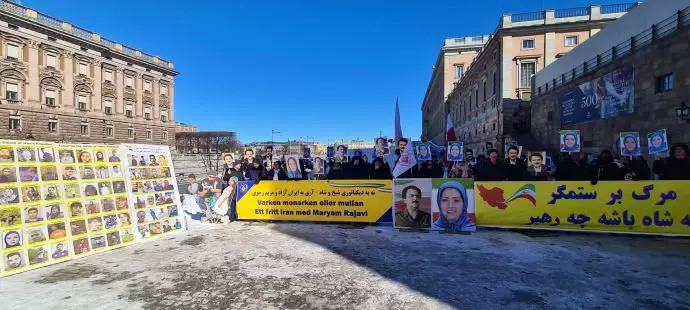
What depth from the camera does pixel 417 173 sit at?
9.73 meters

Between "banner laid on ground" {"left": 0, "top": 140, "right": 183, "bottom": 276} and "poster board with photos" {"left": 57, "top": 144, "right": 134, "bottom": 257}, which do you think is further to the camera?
"poster board with photos" {"left": 57, "top": 144, "right": 134, "bottom": 257}

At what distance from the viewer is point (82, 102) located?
149 ft

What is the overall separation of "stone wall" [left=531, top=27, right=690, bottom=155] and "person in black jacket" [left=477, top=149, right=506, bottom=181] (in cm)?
889

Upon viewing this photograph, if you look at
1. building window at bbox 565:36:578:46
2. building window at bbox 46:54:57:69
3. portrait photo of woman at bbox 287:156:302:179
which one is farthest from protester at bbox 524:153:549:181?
building window at bbox 46:54:57:69

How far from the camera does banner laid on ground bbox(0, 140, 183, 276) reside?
4934 millimetres

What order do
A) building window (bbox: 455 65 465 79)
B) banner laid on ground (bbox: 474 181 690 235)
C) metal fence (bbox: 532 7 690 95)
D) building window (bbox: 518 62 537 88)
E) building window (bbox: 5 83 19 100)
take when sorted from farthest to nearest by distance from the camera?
building window (bbox: 455 65 465 79)
building window (bbox: 5 83 19 100)
building window (bbox: 518 62 537 88)
metal fence (bbox: 532 7 690 95)
banner laid on ground (bbox: 474 181 690 235)

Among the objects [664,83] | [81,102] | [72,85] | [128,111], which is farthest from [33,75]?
[664,83]

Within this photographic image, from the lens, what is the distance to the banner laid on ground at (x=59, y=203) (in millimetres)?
4934

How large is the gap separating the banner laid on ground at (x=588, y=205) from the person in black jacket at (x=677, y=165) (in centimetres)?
26

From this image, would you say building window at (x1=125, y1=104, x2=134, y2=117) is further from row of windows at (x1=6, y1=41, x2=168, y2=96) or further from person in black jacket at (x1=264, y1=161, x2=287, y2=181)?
person in black jacket at (x1=264, y1=161, x2=287, y2=181)

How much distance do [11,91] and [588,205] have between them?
5448 centimetres

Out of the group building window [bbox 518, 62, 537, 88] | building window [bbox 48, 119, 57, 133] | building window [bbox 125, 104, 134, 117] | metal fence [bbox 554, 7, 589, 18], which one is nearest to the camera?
building window [bbox 518, 62, 537, 88]

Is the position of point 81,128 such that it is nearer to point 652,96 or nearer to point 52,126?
point 52,126

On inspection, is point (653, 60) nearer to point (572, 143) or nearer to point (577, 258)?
point (572, 143)
